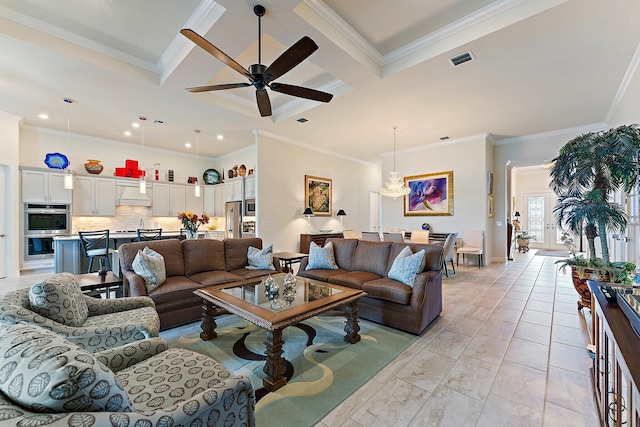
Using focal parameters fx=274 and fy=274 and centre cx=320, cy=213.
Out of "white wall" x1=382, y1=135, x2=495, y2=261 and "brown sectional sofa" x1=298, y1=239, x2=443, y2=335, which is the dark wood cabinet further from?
"brown sectional sofa" x1=298, y1=239, x2=443, y2=335

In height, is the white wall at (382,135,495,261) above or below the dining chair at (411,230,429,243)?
above

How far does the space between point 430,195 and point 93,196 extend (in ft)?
28.7

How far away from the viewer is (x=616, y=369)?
4.17 feet

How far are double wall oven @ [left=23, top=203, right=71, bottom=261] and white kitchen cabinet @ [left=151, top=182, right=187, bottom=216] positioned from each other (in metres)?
1.88

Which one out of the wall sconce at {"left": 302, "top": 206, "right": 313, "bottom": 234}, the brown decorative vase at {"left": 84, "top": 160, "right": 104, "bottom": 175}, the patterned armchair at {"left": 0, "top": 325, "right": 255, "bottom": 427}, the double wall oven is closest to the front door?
the wall sconce at {"left": 302, "top": 206, "right": 313, "bottom": 234}

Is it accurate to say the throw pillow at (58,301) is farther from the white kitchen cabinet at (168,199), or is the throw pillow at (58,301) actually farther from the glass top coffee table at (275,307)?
the white kitchen cabinet at (168,199)

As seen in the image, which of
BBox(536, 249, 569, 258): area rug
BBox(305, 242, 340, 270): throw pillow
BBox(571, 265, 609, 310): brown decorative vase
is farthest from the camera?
BBox(536, 249, 569, 258): area rug

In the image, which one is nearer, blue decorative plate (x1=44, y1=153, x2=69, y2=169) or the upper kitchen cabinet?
the upper kitchen cabinet

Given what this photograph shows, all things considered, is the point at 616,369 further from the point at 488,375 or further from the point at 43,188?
the point at 43,188

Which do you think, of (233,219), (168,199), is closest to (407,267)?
(233,219)

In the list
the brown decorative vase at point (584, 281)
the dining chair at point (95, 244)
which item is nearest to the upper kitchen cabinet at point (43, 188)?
the dining chair at point (95, 244)

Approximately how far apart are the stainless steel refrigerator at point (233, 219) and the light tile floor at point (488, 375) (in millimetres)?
5432

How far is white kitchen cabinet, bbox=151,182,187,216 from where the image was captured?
780 cm

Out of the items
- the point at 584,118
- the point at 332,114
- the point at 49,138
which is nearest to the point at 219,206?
the point at 49,138
